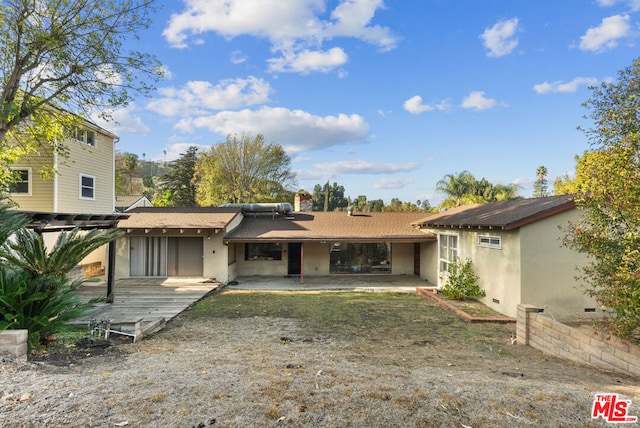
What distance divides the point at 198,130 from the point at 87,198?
9598 millimetres

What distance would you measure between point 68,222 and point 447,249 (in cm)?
1281

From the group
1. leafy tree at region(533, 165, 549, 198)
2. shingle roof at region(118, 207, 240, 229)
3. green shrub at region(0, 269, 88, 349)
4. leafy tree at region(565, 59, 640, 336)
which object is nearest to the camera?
leafy tree at region(565, 59, 640, 336)

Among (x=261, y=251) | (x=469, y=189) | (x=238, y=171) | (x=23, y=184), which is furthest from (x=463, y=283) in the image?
(x=238, y=171)

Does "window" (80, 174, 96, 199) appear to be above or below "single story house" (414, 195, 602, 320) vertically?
above

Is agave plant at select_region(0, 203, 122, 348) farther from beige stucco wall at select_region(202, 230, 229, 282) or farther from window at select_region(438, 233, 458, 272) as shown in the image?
window at select_region(438, 233, 458, 272)

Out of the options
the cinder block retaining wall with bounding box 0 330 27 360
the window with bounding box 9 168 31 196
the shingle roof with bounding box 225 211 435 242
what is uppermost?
the window with bounding box 9 168 31 196

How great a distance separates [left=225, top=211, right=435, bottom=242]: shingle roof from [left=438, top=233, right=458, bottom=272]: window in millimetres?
601

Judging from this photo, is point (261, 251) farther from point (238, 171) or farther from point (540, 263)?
point (238, 171)

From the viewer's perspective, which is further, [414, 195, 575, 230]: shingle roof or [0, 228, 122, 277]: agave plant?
[414, 195, 575, 230]: shingle roof

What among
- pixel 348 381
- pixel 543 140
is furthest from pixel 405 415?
pixel 543 140

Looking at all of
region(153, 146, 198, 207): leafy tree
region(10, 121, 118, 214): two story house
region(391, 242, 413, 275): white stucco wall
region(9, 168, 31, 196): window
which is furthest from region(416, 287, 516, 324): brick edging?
region(153, 146, 198, 207): leafy tree

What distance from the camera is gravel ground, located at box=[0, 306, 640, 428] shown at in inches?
129

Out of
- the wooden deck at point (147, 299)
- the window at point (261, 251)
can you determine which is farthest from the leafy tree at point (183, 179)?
the wooden deck at point (147, 299)

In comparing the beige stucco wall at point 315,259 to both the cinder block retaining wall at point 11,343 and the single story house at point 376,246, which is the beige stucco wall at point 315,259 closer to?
the single story house at point 376,246
